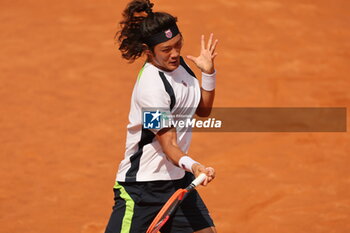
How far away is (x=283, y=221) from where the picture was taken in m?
7.34

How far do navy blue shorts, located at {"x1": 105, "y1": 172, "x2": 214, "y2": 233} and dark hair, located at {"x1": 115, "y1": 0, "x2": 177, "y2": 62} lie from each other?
37.7 inches

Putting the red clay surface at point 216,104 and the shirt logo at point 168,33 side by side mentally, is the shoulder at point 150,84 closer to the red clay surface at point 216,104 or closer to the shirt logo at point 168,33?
the shirt logo at point 168,33

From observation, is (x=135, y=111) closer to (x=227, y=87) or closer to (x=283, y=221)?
(x=283, y=221)

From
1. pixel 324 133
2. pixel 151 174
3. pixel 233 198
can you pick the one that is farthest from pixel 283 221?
pixel 151 174

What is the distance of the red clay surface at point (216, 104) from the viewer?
7.57 metres

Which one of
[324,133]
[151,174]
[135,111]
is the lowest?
[324,133]

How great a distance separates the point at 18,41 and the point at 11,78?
1025 millimetres

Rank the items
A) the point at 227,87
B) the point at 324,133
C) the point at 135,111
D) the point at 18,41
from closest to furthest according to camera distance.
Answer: the point at 135,111, the point at 324,133, the point at 227,87, the point at 18,41

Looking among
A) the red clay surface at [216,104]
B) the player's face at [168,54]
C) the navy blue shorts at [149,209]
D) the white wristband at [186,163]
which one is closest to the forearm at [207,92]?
the player's face at [168,54]

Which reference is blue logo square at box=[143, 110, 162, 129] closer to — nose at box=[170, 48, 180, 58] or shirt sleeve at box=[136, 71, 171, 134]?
shirt sleeve at box=[136, 71, 171, 134]

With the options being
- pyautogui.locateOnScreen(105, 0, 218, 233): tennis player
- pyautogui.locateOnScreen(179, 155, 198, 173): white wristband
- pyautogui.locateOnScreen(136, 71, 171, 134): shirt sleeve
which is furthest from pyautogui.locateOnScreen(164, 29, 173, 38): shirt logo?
pyautogui.locateOnScreen(179, 155, 198, 173): white wristband

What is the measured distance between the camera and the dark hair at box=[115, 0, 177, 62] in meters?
5.12

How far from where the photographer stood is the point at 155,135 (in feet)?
16.4

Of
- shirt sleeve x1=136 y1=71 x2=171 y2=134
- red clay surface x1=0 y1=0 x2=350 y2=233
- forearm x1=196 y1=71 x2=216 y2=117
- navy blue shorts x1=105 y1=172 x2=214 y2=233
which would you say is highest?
shirt sleeve x1=136 y1=71 x2=171 y2=134
